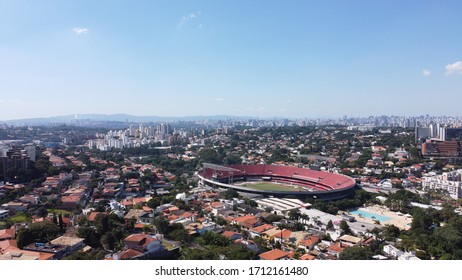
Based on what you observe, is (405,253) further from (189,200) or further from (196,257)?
(189,200)

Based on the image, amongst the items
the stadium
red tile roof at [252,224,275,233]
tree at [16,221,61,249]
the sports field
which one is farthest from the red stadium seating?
tree at [16,221,61,249]

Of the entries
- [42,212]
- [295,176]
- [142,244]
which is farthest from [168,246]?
[295,176]

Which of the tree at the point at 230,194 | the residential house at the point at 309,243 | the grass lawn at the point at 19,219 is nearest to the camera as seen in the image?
the residential house at the point at 309,243

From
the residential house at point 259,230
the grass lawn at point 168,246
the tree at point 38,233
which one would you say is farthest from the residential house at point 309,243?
the tree at point 38,233

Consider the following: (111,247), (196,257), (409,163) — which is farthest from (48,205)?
(409,163)

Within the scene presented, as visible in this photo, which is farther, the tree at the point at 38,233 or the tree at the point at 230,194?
the tree at the point at 230,194

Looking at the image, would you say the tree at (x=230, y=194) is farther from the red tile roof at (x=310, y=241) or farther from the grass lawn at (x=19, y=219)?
the grass lawn at (x=19, y=219)

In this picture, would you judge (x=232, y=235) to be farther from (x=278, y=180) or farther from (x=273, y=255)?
(x=278, y=180)

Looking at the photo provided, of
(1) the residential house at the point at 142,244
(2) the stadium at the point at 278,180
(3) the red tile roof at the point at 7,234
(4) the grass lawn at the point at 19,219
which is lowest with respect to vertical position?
(2) the stadium at the point at 278,180
